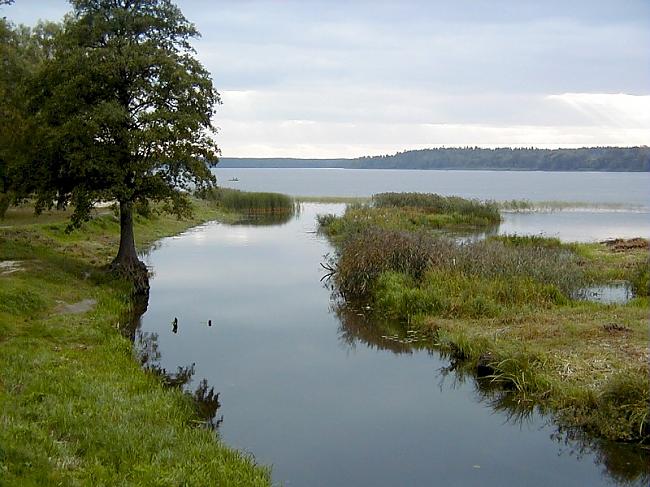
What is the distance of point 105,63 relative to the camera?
20.4 metres

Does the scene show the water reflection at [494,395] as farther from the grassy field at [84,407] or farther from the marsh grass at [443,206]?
the marsh grass at [443,206]

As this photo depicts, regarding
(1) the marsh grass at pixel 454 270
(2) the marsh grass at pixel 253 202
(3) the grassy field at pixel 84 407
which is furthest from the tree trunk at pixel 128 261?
(2) the marsh grass at pixel 253 202

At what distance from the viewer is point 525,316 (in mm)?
16875

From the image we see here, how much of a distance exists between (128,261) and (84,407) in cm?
1333

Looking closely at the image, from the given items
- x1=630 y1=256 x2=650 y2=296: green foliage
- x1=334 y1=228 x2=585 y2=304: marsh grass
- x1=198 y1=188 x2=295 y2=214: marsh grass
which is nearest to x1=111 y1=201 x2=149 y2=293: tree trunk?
x1=334 y1=228 x2=585 y2=304: marsh grass

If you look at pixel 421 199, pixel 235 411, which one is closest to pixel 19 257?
pixel 235 411

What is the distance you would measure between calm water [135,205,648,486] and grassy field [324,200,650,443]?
55 centimetres

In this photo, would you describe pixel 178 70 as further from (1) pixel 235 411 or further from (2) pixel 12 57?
(1) pixel 235 411

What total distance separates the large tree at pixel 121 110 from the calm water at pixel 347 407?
12.8 feet

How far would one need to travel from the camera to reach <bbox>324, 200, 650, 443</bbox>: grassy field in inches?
445

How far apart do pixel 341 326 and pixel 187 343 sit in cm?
433

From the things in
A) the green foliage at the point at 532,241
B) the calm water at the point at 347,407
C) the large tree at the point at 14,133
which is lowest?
the calm water at the point at 347,407

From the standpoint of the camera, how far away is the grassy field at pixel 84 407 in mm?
7695

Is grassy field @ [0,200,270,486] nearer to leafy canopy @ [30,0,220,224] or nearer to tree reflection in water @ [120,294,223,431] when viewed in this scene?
tree reflection in water @ [120,294,223,431]
